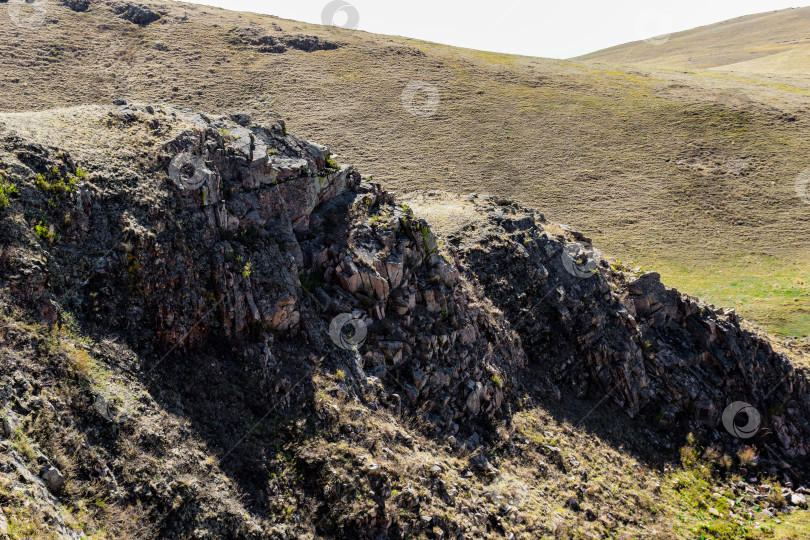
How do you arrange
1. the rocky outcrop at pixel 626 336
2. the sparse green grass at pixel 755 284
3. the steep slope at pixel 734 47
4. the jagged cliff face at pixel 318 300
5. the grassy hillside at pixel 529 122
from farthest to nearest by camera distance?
the steep slope at pixel 734 47
the grassy hillside at pixel 529 122
the sparse green grass at pixel 755 284
the rocky outcrop at pixel 626 336
the jagged cliff face at pixel 318 300

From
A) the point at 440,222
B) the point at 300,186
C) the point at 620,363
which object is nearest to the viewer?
the point at 300,186

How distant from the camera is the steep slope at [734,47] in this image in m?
108

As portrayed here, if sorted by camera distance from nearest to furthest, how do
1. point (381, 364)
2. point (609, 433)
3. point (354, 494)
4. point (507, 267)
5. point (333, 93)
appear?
1. point (354, 494)
2. point (381, 364)
3. point (609, 433)
4. point (507, 267)
5. point (333, 93)

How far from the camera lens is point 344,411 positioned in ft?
37.4

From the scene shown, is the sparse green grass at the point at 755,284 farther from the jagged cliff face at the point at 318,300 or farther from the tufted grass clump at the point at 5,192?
the tufted grass clump at the point at 5,192

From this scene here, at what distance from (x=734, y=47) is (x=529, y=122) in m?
112

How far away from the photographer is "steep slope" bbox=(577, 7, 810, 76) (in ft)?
355

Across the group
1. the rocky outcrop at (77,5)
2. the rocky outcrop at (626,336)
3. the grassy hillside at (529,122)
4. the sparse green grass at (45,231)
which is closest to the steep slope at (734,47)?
the grassy hillside at (529,122)

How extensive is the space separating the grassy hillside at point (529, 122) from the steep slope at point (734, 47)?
135 ft

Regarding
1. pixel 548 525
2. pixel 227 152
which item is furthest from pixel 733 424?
pixel 227 152

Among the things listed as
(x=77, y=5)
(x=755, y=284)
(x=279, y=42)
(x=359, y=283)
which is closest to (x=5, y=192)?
(x=359, y=283)

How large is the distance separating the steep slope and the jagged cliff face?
105 m

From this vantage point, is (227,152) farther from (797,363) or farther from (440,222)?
(797,363)

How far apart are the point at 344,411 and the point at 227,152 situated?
8011 millimetres
